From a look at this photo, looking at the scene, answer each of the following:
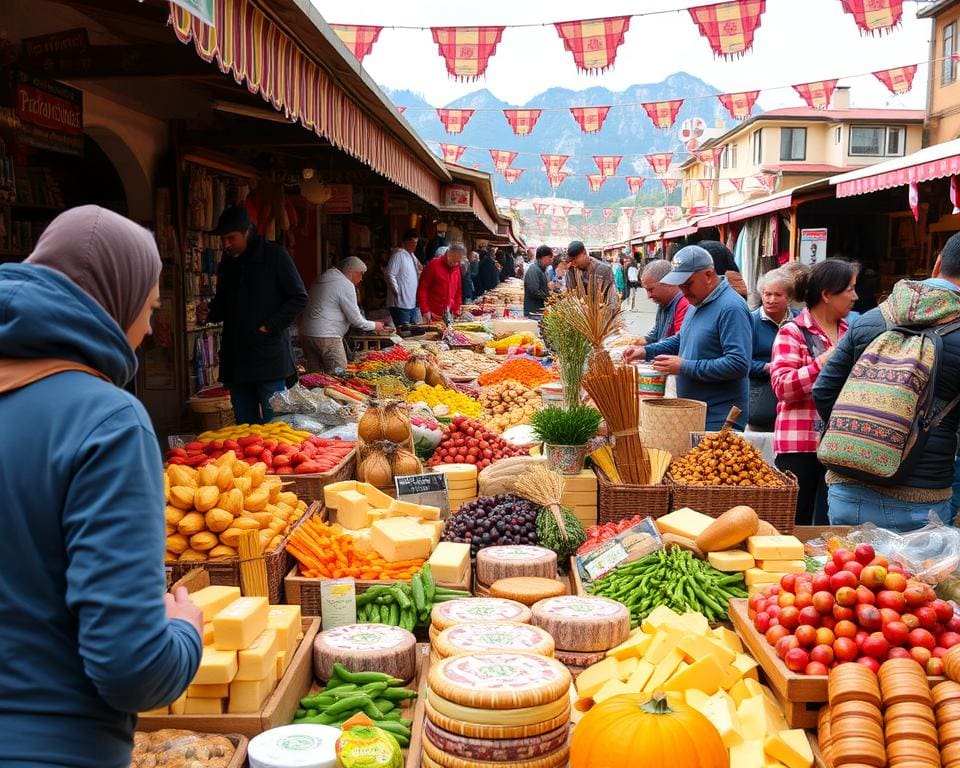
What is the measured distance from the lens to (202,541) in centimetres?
362

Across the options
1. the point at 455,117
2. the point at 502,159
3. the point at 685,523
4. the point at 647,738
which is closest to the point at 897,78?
the point at 455,117

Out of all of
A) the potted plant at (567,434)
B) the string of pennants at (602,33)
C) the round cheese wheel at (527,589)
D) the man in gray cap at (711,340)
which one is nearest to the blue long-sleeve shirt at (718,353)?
the man in gray cap at (711,340)

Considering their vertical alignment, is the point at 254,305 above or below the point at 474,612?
above

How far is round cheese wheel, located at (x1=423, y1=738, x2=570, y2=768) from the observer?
2488 millimetres

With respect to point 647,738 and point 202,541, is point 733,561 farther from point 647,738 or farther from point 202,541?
point 202,541

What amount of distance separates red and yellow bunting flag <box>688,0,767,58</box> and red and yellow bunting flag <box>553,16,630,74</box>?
112 cm

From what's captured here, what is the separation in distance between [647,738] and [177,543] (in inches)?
83.5

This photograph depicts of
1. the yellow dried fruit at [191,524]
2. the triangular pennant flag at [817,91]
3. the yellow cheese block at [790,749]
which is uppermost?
the triangular pennant flag at [817,91]

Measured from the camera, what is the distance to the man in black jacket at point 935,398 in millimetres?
3637

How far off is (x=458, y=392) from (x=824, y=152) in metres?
53.6

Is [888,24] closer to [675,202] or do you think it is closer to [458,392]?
[458,392]

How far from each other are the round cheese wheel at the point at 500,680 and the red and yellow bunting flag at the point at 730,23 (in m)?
10.5

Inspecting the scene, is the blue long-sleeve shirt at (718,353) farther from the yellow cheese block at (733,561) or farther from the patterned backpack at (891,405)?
the yellow cheese block at (733,561)

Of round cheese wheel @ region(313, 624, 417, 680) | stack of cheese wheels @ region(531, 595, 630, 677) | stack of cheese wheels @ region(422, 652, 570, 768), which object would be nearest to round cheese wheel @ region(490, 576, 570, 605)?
stack of cheese wheels @ region(531, 595, 630, 677)
